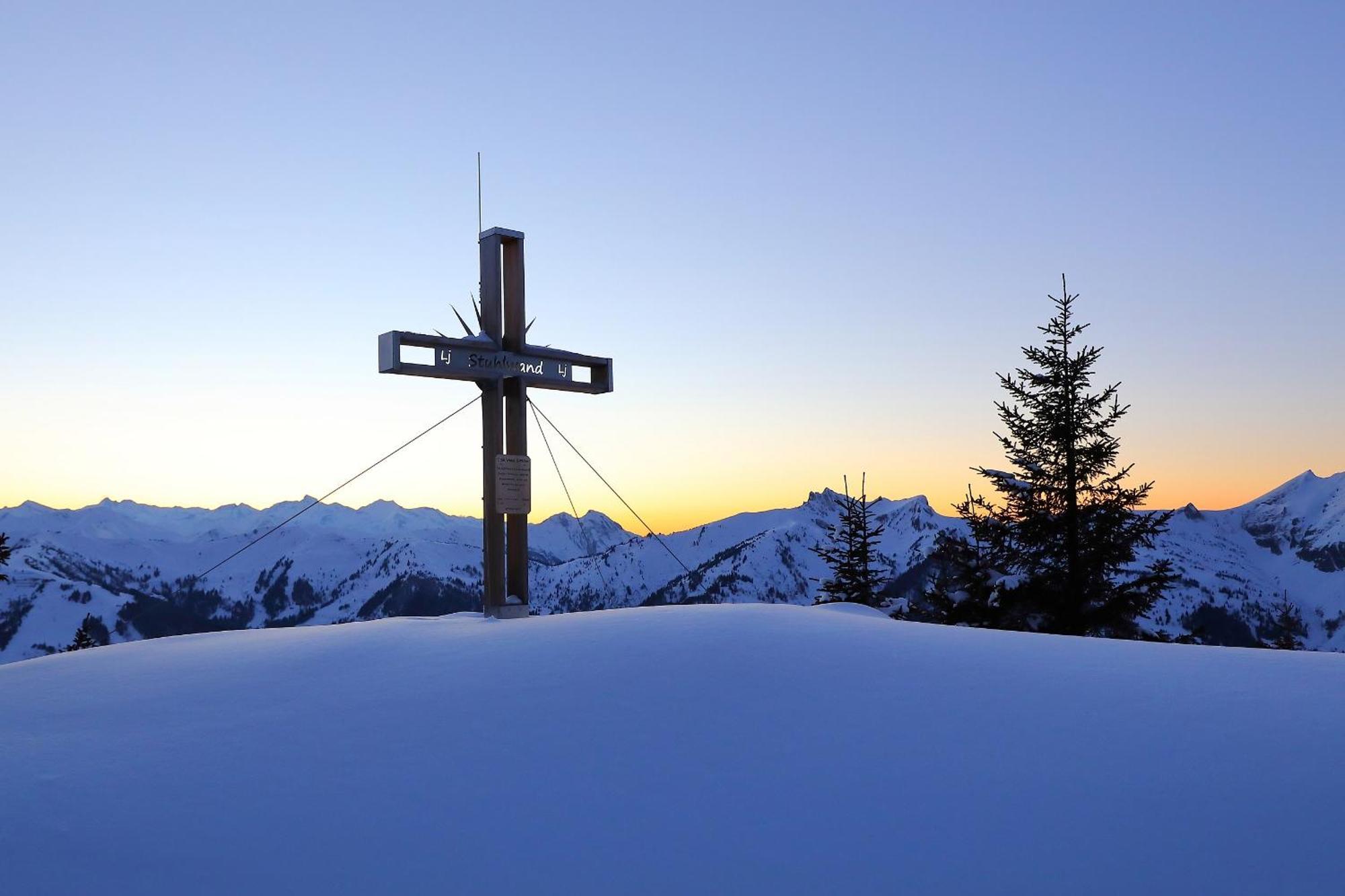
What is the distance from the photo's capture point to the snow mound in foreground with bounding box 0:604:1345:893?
13.5 feet

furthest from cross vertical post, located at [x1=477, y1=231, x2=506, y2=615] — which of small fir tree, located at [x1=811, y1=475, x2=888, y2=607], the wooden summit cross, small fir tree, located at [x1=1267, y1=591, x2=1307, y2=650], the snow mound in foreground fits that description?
small fir tree, located at [x1=1267, y1=591, x2=1307, y2=650]

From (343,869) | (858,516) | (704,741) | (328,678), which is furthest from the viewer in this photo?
(858,516)

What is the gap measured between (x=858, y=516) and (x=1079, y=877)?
26094mm

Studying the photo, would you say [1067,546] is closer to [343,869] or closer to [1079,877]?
[1079,877]

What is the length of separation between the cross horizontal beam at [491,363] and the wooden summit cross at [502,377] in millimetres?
10

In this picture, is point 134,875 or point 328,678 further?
point 328,678

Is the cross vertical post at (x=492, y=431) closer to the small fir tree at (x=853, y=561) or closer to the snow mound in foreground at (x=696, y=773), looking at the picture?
the snow mound in foreground at (x=696, y=773)

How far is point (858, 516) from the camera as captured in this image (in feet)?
97.5

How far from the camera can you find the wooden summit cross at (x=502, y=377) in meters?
11.4

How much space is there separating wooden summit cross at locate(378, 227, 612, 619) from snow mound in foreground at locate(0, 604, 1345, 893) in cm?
457

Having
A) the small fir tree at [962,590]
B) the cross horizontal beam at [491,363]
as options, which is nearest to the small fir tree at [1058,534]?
the small fir tree at [962,590]

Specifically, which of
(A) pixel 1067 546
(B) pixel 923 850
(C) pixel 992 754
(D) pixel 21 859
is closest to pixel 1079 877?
(B) pixel 923 850

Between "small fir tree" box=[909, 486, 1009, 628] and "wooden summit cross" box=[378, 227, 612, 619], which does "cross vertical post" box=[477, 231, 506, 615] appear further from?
"small fir tree" box=[909, 486, 1009, 628]

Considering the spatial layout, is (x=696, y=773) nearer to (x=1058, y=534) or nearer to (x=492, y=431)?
(x=492, y=431)
